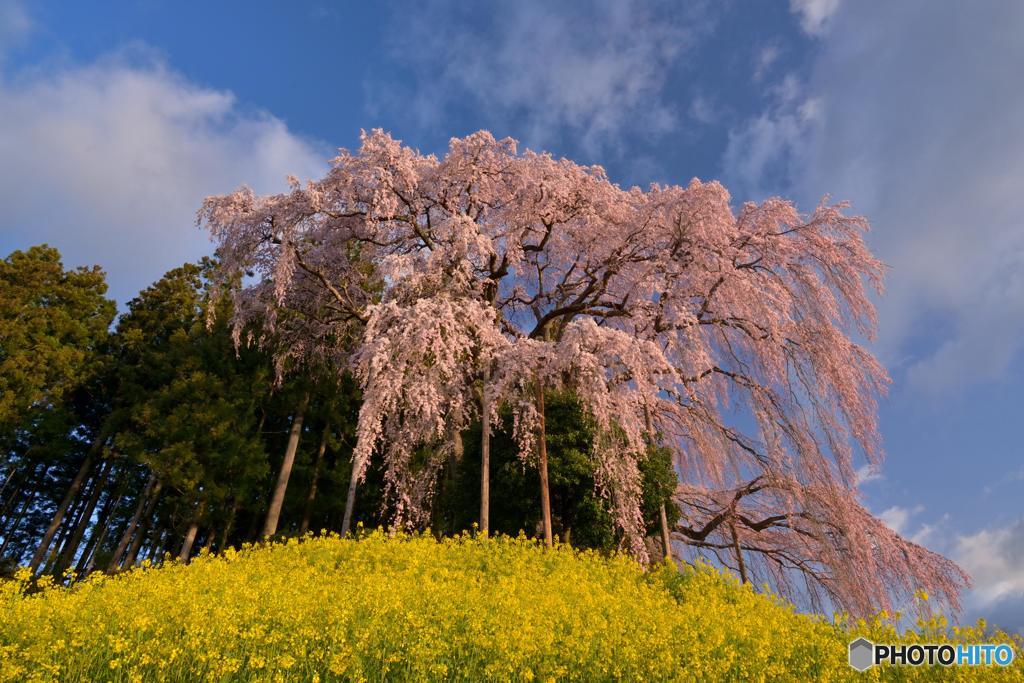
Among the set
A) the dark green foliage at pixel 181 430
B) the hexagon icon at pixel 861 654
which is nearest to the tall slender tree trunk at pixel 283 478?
the dark green foliage at pixel 181 430

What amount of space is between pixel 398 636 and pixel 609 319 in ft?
46.4

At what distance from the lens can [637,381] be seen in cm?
1377

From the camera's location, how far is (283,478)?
20422mm

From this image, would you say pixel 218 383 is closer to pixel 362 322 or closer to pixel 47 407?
pixel 362 322

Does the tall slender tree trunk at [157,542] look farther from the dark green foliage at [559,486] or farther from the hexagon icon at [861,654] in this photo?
the hexagon icon at [861,654]

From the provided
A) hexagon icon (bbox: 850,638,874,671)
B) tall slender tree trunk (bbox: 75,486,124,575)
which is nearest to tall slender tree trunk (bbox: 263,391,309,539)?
tall slender tree trunk (bbox: 75,486,124,575)

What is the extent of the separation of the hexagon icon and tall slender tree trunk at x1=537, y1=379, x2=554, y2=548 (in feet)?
19.4

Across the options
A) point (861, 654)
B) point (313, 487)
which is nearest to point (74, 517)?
point (313, 487)

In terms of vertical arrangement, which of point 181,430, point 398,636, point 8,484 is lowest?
point 398,636

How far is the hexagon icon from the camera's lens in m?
6.64

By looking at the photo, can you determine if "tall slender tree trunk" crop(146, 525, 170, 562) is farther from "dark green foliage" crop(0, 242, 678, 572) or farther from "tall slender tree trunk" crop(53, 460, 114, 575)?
"tall slender tree trunk" crop(53, 460, 114, 575)

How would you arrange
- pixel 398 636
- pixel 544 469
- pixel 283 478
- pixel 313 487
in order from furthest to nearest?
pixel 313 487 < pixel 283 478 < pixel 544 469 < pixel 398 636

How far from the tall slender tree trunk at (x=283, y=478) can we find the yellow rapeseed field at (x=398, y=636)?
1162 centimetres

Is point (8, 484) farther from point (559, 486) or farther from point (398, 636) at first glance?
point (398, 636)
